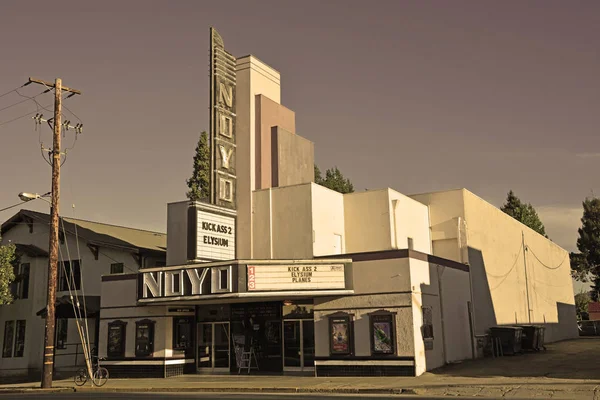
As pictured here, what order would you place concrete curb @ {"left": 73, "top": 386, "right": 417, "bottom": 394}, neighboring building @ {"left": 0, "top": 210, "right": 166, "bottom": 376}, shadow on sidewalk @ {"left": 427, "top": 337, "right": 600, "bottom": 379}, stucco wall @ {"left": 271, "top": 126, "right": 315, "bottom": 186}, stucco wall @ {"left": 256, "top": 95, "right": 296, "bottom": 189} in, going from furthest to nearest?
1. neighboring building @ {"left": 0, "top": 210, "right": 166, "bottom": 376}
2. stucco wall @ {"left": 271, "top": 126, "right": 315, "bottom": 186}
3. stucco wall @ {"left": 256, "top": 95, "right": 296, "bottom": 189}
4. shadow on sidewalk @ {"left": 427, "top": 337, "right": 600, "bottom": 379}
5. concrete curb @ {"left": 73, "top": 386, "right": 417, "bottom": 394}

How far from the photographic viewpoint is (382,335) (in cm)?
2358

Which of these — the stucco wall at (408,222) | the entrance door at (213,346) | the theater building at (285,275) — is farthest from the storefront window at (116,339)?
the stucco wall at (408,222)

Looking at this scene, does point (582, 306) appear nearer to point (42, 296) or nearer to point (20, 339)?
point (42, 296)

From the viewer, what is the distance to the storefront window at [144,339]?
27.8 metres

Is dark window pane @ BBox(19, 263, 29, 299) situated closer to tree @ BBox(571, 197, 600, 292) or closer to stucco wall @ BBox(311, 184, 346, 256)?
stucco wall @ BBox(311, 184, 346, 256)

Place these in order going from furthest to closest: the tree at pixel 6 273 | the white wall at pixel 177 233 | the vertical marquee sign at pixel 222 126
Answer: the tree at pixel 6 273, the white wall at pixel 177 233, the vertical marquee sign at pixel 222 126

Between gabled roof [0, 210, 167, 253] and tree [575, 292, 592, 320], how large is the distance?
57.3 m

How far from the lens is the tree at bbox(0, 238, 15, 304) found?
34.0 metres

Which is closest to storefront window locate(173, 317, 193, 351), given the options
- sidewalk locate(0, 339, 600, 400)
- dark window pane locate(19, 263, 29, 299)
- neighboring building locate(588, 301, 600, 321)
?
sidewalk locate(0, 339, 600, 400)

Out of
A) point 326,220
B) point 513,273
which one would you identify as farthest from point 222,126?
point 513,273

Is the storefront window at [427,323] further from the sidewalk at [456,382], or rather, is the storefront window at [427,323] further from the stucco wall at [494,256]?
the stucco wall at [494,256]

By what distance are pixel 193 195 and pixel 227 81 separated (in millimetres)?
20622

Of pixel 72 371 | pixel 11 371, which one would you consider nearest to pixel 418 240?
pixel 72 371

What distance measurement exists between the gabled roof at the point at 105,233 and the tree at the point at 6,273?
3283 millimetres
